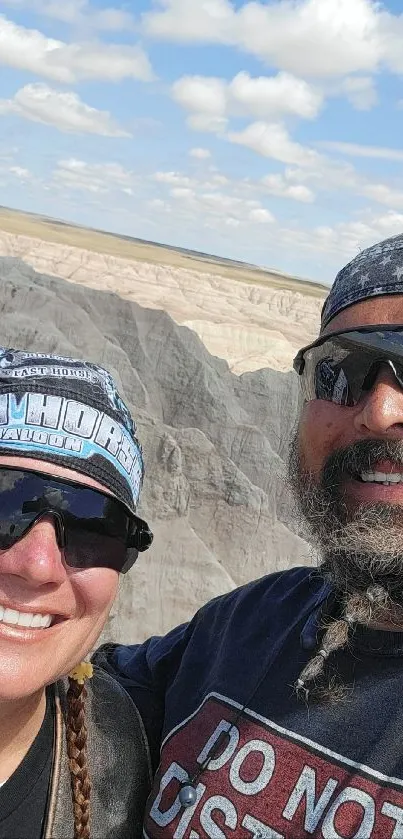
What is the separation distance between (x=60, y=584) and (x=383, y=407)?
915 mm

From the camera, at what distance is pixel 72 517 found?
1.77 meters

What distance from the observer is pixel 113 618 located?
7934 millimetres

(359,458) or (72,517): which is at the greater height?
(359,458)

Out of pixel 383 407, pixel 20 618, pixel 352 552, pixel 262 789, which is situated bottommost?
pixel 262 789

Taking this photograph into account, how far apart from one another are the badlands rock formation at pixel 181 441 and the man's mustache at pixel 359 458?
6.10 metres

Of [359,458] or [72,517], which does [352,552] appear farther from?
[72,517]

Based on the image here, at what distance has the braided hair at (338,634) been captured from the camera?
1721mm

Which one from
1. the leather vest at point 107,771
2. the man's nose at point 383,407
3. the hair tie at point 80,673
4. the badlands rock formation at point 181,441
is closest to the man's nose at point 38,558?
the hair tie at point 80,673

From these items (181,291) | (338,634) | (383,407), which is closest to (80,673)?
(338,634)

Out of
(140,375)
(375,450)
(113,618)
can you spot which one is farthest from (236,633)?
(140,375)

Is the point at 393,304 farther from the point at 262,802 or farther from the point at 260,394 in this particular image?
the point at 260,394

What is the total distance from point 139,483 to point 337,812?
947mm

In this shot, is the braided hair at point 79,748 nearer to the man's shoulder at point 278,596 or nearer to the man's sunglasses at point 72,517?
the man's sunglasses at point 72,517

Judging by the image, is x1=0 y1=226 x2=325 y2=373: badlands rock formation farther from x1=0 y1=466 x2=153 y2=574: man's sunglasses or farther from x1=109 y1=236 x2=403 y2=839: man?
x1=0 y1=466 x2=153 y2=574: man's sunglasses
